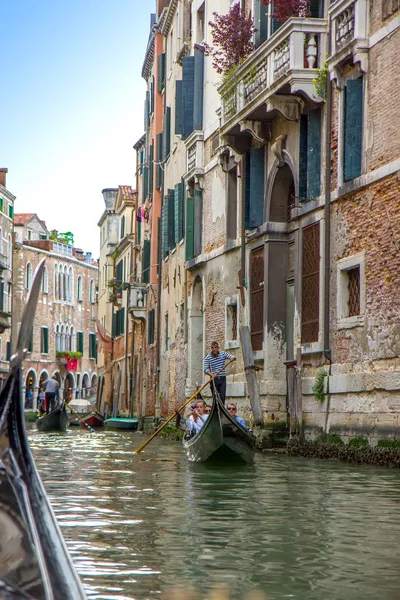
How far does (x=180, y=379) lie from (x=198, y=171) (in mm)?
4206

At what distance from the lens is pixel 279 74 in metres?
14.1

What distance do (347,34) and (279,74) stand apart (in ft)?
5.11

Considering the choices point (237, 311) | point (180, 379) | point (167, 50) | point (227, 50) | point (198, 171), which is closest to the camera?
point (227, 50)

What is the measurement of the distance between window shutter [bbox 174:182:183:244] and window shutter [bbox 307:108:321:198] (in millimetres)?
8413

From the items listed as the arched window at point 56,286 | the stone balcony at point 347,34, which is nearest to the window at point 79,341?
the arched window at point 56,286

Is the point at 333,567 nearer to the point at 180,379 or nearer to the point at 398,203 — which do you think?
the point at 398,203

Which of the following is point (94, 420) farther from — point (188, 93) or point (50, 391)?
point (188, 93)

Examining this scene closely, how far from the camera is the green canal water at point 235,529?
477 cm

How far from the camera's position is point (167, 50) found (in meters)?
26.6

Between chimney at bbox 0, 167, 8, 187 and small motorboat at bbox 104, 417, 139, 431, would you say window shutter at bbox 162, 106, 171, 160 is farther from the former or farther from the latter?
chimney at bbox 0, 167, 8, 187

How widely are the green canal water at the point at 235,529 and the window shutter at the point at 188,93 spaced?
10.5 metres

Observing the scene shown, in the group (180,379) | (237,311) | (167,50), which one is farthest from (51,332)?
(237,311)

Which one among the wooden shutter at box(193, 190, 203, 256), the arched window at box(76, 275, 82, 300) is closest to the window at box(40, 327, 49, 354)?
the arched window at box(76, 275, 82, 300)

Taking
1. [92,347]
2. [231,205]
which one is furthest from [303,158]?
[92,347]
